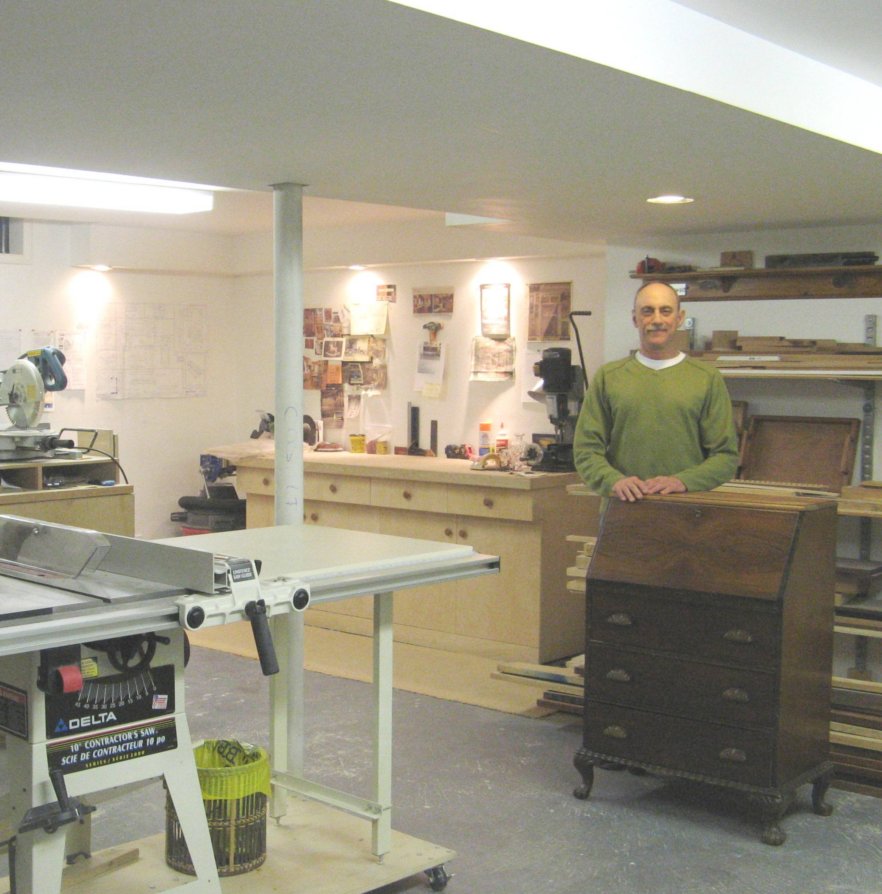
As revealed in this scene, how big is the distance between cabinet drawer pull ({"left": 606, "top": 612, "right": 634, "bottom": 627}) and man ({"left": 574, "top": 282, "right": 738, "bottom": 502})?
430mm

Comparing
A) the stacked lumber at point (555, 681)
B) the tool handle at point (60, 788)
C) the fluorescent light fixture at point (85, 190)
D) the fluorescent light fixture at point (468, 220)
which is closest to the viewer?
the tool handle at point (60, 788)

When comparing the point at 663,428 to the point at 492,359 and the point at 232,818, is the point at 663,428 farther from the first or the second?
the point at 492,359

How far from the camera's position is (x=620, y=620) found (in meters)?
3.82

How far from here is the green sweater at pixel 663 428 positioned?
4.04 metres

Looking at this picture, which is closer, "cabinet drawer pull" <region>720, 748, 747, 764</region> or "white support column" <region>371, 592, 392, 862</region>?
"white support column" <region>371, 592, 392, 862</region>

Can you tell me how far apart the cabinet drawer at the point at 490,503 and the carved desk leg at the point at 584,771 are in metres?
1.82

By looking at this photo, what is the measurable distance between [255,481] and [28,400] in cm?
187

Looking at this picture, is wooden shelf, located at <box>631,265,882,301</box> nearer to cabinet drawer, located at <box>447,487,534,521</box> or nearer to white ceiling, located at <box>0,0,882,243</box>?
white ceiling, located at <box>0,0,882,243</box>

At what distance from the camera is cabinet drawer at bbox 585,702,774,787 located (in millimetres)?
3562

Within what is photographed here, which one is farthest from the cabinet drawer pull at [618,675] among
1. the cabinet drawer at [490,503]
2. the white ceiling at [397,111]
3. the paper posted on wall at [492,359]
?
the paper posted on wall at [492,359]

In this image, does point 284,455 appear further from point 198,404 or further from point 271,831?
point 198,404

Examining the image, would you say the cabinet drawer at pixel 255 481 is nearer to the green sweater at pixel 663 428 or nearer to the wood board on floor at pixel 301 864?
the green sweater at pixel 663 428

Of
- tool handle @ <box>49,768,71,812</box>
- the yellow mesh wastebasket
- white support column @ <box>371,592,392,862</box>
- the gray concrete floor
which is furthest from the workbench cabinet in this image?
tool handle @ <box>49,768,71,812</box>

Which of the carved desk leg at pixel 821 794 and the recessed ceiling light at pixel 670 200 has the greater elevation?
the recessed ceiling light at pixel 670 200
